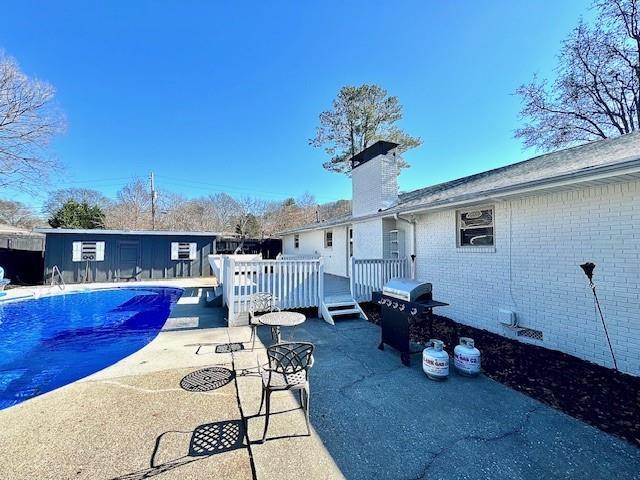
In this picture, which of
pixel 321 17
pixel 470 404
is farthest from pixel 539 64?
pixel 470 404

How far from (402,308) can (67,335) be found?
311 inches

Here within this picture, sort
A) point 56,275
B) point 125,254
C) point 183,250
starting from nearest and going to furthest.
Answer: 1. point 56,275
2. point 125,254
3. point 183,250

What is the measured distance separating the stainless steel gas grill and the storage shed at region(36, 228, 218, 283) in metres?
14.4

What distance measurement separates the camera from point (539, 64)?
11.6m

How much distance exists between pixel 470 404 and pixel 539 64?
14550 millimetres

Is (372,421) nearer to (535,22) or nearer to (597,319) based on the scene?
(597,319)

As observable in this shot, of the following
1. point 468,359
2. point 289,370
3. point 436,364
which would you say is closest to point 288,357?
point 289,370

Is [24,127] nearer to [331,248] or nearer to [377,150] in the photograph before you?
[331,248]

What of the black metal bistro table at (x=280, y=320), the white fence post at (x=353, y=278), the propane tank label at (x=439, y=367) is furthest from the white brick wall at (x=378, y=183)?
the propane tank label at (x=439, y=367)

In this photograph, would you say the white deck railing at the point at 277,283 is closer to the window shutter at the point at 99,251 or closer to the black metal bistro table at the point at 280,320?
the black metal bistro table at the point at 280,320

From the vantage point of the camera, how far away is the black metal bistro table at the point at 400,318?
13.3ft

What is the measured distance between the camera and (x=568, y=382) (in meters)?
3.52

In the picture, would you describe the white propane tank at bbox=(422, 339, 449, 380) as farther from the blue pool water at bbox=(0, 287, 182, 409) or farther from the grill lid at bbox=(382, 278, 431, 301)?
the blue pool water at bbox=(0, 287, 182, 409)

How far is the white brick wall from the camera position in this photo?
9391 millimetres
